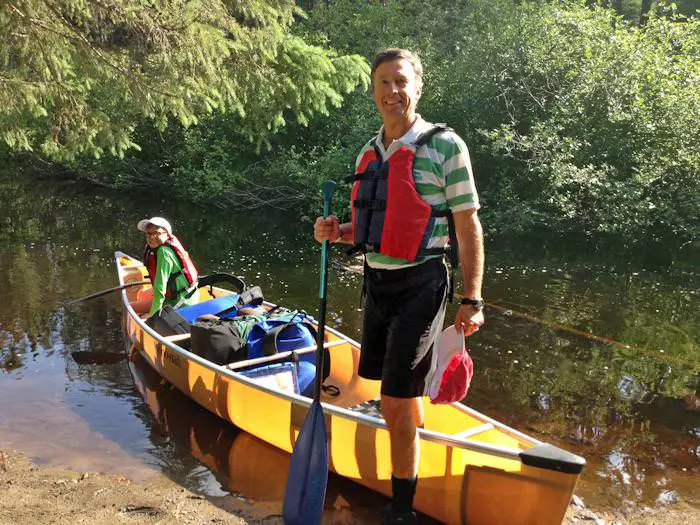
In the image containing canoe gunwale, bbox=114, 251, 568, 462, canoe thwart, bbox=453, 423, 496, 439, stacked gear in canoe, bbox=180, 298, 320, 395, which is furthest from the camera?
stacked gear in canoe, bbox=180, 298, 320, 395

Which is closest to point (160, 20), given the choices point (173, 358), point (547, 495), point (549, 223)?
point (173, 358)

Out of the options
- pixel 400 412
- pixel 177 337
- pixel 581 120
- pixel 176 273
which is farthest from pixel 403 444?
pixel 581 120

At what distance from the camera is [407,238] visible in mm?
2508

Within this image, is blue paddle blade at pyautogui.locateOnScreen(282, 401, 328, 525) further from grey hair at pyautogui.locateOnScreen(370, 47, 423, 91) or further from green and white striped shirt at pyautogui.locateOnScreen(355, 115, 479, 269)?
grey hair at pyautogui.locateOnScreen(370, 47, 423, 91)

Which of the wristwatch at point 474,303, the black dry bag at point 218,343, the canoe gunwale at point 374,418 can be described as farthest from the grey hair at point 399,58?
the black dry bag at point 218,343

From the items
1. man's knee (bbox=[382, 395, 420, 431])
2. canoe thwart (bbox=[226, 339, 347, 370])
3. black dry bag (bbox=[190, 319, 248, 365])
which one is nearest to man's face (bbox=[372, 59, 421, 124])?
man's knee (bbox=[382, 395, 420, 431])

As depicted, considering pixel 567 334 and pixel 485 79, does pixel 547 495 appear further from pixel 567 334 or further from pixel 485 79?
pixel 485 79

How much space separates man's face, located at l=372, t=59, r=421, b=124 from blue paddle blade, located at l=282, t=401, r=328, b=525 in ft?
5.08

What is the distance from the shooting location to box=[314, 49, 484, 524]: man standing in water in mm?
2438

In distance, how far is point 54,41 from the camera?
5180 millimetres

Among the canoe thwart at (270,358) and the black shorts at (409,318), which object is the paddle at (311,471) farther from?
the canoe thwart at (270,358)

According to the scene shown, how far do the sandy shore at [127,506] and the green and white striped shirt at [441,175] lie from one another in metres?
1.67

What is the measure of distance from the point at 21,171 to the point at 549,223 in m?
18.8

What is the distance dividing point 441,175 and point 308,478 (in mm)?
1656
